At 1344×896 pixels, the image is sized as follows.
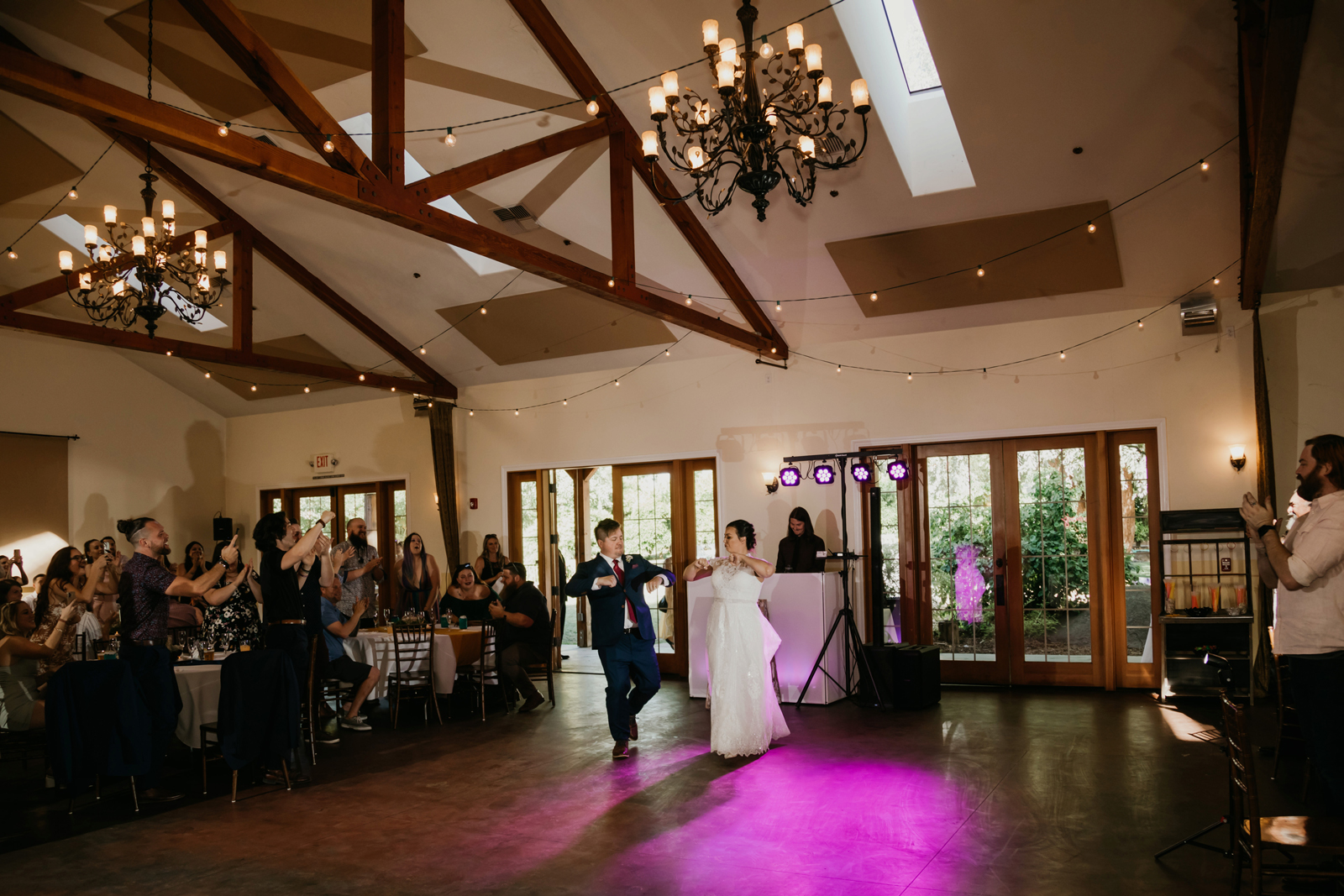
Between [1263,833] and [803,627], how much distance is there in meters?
5.16

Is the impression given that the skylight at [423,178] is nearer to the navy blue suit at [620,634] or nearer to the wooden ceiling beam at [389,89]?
the wooden ceiling beam at [389,89]

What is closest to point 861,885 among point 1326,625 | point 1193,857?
point 1193,857

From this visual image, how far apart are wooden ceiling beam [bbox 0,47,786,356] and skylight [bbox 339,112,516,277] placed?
154cm

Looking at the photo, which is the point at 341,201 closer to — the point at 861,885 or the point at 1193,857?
the point at 861,885

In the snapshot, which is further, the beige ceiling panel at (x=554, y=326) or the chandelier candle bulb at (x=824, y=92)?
the beige ceiling panel at (x=554, y=326)

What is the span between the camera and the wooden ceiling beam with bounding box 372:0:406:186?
5613 mm

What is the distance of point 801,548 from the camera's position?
9.05 m

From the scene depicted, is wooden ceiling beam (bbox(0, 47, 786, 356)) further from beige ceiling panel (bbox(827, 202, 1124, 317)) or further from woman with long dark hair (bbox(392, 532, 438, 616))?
woman with long dark hair (bbox(392, 532, 438, 616))

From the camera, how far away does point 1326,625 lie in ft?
11.3

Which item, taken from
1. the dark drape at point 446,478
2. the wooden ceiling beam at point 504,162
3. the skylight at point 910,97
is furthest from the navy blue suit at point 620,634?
the dark drape at point 446,478

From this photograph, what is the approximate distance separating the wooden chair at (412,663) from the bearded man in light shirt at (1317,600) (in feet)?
19.6

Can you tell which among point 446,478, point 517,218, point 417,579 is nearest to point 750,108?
point 517,218

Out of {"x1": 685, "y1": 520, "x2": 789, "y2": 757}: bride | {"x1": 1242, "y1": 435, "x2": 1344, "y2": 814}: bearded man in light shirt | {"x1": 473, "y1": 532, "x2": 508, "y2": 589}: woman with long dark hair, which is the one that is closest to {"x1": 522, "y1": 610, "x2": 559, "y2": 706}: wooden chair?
{"x1": 473, "y1": 532, "x2": 508, "y2": 589}: woman with long dark hair

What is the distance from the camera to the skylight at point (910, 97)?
6605 mm
